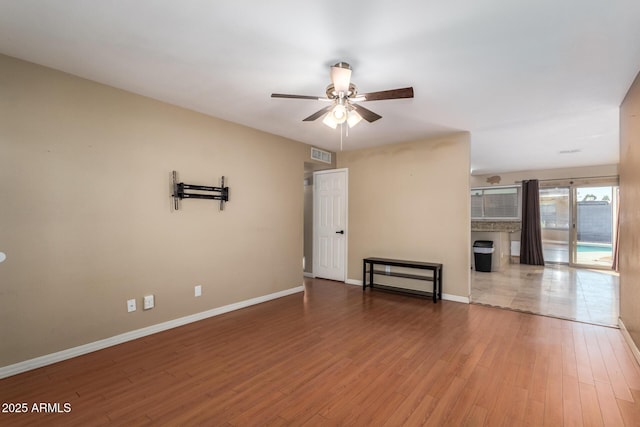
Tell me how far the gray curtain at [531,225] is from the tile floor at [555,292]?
0.59m

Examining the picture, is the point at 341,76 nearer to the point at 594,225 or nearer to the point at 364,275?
the point at 364,275

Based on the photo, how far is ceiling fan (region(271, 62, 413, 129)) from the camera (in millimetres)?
2209

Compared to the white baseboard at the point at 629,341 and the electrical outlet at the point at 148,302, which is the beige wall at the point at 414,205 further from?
the electrical outlet at the point at 148,302

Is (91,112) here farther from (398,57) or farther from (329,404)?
(329,404)

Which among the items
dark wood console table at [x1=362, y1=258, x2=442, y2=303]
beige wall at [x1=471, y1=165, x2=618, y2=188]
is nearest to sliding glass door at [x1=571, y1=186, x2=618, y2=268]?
beige wall at [x1=471, y1=165, x2=618, y2=188]

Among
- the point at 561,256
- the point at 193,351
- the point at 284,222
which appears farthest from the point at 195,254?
the point at 561,256

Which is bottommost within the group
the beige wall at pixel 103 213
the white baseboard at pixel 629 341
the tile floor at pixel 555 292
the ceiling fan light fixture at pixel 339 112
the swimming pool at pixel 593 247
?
the tile floor at pixel 555 292

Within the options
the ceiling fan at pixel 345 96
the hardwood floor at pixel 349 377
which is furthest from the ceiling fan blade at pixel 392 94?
the hardwood floor at pixel 349 377

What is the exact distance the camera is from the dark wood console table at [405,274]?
4.39 m

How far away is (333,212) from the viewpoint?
5691 millimetres

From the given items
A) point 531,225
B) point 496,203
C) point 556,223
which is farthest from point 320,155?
point 556,223

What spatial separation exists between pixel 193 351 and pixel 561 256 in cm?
862

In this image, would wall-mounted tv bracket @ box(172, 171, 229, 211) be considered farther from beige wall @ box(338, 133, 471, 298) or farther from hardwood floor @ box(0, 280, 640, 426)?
beige wall @ box(338, 133, 471, 298)

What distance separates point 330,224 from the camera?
5.73 metres
